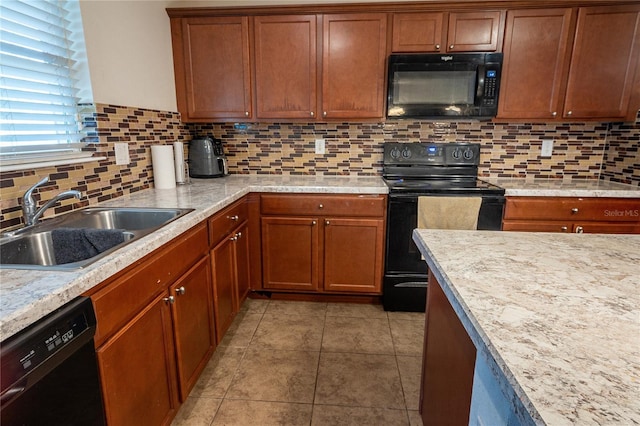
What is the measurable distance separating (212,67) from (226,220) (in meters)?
1.28

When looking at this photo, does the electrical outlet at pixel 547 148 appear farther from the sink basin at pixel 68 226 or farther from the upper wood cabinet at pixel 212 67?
the sink basin at pixel 68 226

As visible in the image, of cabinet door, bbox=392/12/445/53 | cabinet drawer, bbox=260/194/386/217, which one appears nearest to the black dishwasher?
cabinet drawer, bbox=260/194/386/217

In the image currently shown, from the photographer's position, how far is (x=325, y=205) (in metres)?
2.46

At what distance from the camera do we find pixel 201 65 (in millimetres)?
2619

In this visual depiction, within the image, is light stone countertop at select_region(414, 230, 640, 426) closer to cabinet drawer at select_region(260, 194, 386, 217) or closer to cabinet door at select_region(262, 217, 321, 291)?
cabinet drawer at select_region(260, 194, 386, 217)

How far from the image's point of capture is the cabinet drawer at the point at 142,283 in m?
1.04

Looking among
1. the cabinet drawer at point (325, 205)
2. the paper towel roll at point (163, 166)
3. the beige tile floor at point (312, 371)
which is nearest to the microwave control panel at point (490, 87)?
the cabinet drawer at point (325, 205)

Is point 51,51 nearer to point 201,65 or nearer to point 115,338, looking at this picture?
point 201,65

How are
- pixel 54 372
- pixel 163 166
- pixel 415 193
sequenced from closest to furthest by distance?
pixel 54 372, pixel 163 166, pixel 415 193

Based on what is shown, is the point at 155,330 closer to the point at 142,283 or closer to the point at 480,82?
the point at 142,283

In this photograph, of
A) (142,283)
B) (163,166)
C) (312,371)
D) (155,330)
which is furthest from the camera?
(163,166)

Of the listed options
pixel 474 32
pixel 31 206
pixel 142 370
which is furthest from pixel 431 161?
pixel 31 206

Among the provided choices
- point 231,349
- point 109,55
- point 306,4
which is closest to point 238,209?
point 231,349

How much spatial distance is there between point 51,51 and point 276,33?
139cm
